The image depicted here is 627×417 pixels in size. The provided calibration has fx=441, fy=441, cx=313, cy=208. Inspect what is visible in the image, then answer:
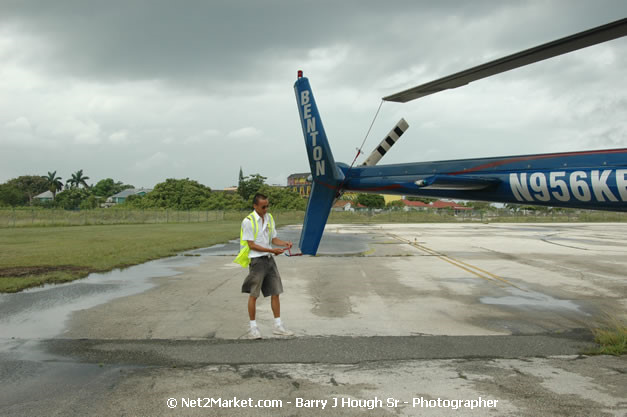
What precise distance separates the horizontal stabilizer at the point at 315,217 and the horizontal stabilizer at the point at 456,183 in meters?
1.79

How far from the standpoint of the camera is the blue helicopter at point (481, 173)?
6023 mm

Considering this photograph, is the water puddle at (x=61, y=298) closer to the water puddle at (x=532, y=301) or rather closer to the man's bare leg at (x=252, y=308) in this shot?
the man's bare leg at (x=252, y=308)

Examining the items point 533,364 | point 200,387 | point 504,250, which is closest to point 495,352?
point 533,364

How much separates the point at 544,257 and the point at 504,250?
8.34ft

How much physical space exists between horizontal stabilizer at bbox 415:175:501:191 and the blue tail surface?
5.67ft

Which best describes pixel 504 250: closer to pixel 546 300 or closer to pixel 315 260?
pixel 315 260

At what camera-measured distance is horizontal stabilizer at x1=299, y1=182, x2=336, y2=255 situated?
8336 mm

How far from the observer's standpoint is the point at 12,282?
970cm

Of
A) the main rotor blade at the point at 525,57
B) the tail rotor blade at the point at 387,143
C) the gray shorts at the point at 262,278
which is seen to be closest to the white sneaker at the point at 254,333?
the gray shorts at the point at 262,278

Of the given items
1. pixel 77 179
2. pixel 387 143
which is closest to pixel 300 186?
pixel 77 179

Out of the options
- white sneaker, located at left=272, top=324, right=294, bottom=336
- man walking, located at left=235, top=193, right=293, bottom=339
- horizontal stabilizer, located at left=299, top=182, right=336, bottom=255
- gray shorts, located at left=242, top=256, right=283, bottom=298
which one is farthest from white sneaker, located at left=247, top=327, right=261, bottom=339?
horizontal stabilizer, located at left=299, top=182, right=336, bottom=255

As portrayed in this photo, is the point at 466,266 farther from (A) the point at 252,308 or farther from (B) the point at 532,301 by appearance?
(A) the point at 252,308

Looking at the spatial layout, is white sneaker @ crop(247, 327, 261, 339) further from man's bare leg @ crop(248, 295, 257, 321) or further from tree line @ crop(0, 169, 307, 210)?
tree line @ crop(0, 169, 307, 210)

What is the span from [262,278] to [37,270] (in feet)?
28.7
